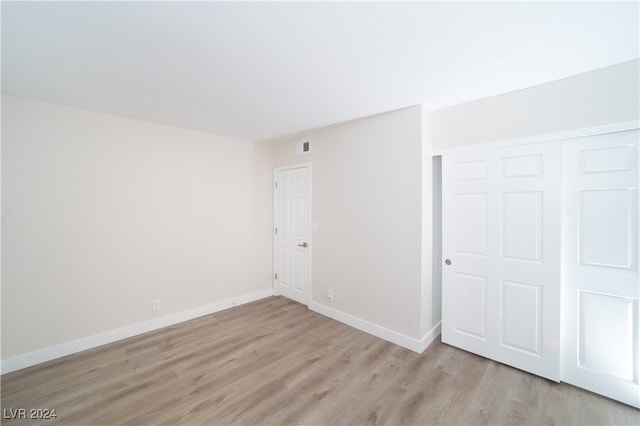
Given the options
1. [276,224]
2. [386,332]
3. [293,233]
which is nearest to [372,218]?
[386,332]

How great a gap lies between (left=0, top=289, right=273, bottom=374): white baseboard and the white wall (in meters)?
0.06

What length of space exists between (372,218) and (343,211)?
1.53 feet

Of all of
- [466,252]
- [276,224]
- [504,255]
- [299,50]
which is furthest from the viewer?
[276,224]

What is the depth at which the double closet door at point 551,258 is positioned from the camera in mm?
1946

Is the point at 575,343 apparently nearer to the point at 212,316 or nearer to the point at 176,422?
the point at 176,422

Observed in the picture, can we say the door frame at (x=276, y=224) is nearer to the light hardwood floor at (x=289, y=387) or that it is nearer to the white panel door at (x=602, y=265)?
the light hardwood floor at (x=289, y=387)

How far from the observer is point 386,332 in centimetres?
289

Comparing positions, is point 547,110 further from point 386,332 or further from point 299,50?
point 386,332

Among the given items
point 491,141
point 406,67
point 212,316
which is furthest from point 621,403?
point 212,316

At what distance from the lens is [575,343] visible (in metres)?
2.13

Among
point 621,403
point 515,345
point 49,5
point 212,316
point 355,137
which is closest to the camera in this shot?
point 49,5

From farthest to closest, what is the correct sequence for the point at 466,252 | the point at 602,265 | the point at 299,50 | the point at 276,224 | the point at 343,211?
the point at 276,224 < the point at 343,211 < the point at 466,252 < the point at 602,265 < the point at 299,50

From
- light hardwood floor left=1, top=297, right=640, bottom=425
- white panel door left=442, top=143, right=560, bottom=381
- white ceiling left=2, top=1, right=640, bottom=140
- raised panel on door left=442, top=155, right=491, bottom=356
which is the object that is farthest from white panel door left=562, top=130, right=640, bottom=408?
white ceiling left=2, top=1, right=640, bottom=140

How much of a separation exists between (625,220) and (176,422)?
12.0 feet
